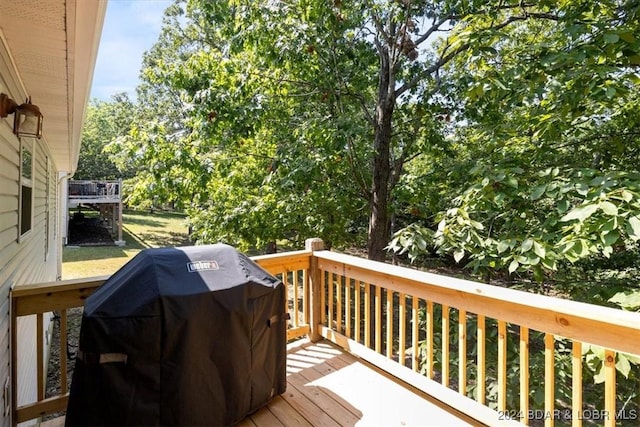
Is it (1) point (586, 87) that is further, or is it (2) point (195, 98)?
(2) point (195, 98)

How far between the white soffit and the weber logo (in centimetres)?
136

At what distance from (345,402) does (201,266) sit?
1.42 metres

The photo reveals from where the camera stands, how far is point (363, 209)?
6273mm

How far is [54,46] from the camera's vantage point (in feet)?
6.88

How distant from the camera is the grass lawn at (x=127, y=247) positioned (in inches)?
442

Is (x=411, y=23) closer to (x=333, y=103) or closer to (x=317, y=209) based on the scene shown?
(x=333, y=103)

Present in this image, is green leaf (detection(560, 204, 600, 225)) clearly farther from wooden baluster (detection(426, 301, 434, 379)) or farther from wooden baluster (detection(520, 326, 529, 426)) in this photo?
wooden baluster (detection(426, 301, 434, 379))

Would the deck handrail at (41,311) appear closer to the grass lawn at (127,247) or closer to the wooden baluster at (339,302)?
the wooden baluster at (339,302)

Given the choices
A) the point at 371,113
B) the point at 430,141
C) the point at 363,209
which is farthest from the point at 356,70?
the point at 363,209

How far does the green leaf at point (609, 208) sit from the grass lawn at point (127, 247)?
1090 cm

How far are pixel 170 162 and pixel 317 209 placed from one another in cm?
239

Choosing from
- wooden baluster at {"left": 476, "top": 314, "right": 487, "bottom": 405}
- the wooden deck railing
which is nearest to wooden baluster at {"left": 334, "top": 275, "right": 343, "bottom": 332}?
the wooden deck railing

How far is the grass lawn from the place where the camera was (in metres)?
11.2

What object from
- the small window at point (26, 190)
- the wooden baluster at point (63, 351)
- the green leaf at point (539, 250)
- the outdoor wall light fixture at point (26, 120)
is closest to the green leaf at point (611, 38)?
the green leaf at point (539, 250)
